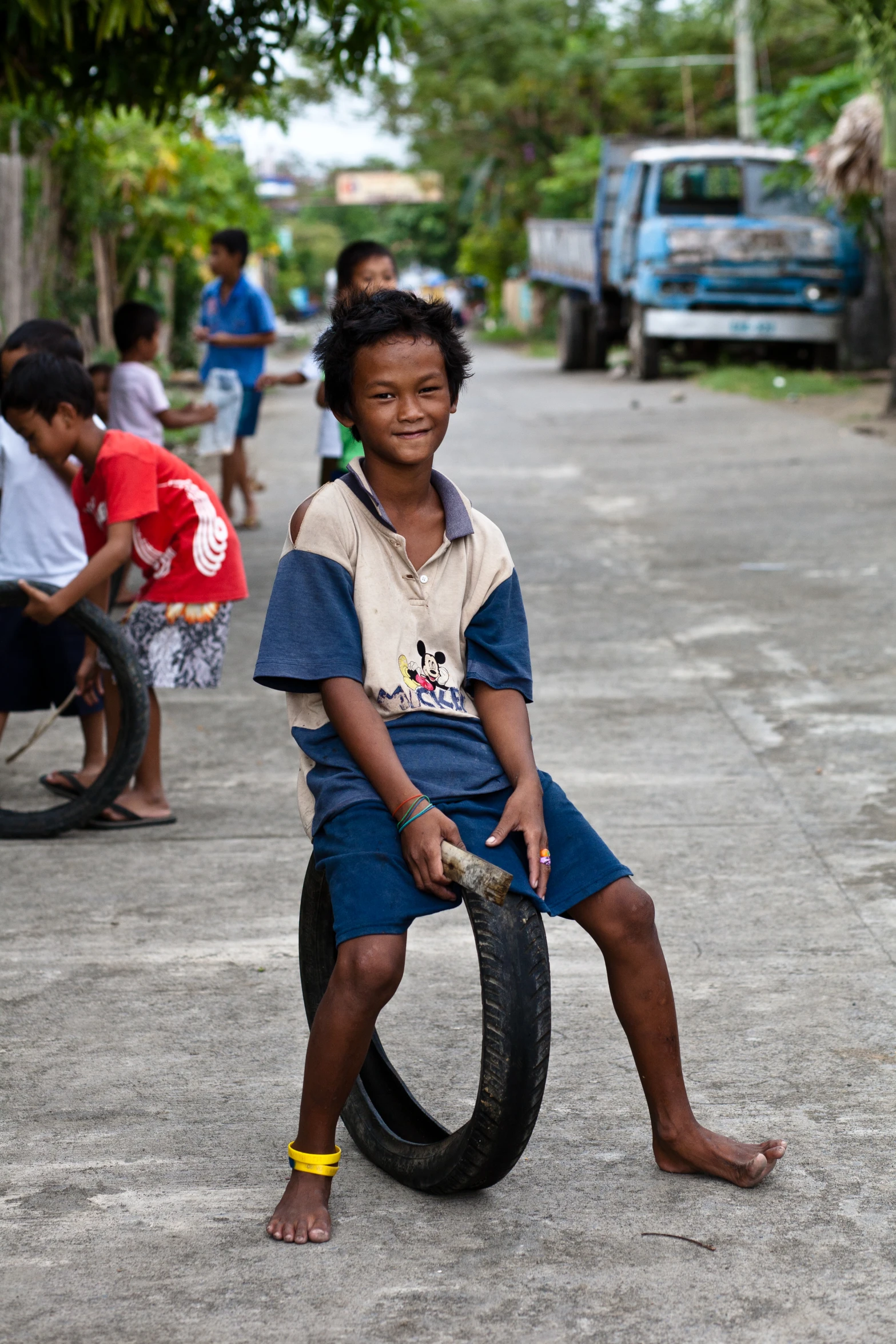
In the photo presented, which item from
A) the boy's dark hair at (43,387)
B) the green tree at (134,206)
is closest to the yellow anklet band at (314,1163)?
the boy's dark hair at (43,387)

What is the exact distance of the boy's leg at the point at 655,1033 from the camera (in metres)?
2.57

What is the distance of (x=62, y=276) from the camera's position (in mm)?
12062

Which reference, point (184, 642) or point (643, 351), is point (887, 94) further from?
point (184, 642)

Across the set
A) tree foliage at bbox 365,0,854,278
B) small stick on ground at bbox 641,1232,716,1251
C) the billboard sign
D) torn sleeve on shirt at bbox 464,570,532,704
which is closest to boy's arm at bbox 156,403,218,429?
torn sleeve on shirt at bbox 464,570,532,704

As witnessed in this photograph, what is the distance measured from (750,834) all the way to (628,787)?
21.3 inches

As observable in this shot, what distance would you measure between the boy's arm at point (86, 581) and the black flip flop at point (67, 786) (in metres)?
0.63

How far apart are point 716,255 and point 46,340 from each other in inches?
536

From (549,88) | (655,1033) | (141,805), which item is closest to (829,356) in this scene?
(141,805)

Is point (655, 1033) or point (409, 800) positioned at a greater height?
point (409, 800)

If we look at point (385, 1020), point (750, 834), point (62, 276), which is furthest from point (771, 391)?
point (385, 1020)

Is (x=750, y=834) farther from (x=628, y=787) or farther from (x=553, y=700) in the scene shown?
(x=553, y=700)

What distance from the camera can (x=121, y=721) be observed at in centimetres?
461

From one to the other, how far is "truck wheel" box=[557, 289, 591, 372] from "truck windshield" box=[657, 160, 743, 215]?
185 inches

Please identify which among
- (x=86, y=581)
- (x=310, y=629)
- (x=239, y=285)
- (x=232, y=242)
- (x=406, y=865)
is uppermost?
(x=232, y=242)
